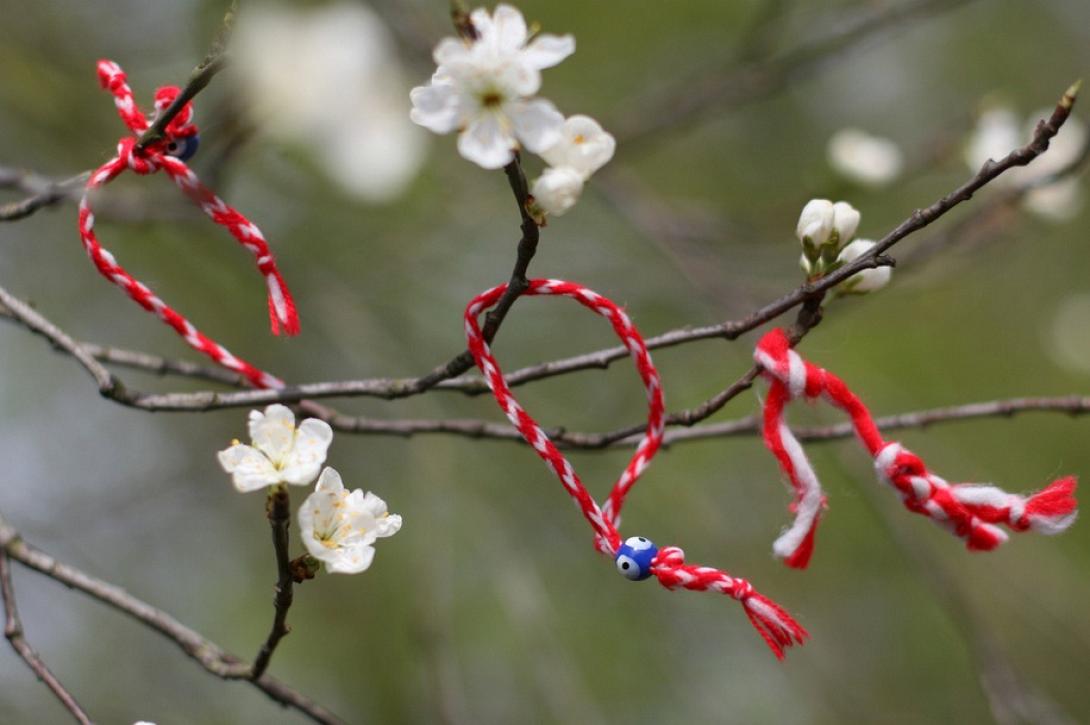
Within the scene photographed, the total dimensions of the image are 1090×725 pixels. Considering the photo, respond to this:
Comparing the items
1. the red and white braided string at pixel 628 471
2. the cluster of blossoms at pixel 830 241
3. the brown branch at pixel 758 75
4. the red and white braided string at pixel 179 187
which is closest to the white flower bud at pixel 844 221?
the cluster of blossoms at pixel 830 241

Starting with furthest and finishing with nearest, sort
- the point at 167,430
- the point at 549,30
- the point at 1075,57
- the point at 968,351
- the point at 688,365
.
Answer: the point at 1075,57, the point at 968,351, the point at 549,30, the point at 167,430, the point at 688,365

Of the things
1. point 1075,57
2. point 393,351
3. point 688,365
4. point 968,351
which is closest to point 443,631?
point 393,351

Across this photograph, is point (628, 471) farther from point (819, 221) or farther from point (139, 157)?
point (139, 157)

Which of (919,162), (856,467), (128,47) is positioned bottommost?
(856,467)

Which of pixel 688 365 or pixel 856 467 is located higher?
pixel 688 365

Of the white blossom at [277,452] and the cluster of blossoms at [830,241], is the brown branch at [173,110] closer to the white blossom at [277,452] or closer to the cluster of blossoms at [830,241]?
the white blossom at [277,452]

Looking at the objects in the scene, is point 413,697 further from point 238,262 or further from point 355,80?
point 355,80
